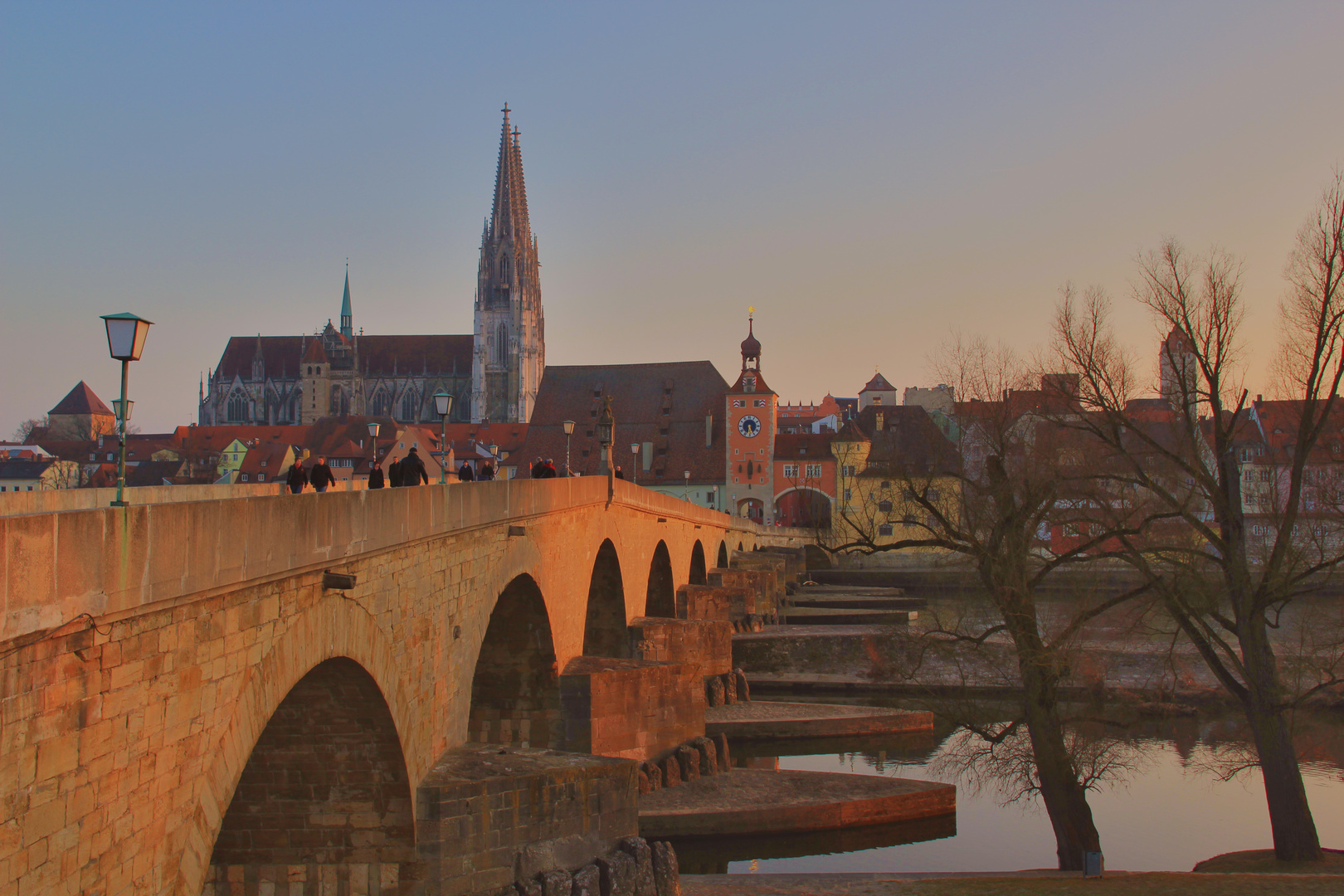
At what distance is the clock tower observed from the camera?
8162 cm

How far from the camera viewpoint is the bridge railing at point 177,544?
4.77 m

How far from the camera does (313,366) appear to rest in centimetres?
14112

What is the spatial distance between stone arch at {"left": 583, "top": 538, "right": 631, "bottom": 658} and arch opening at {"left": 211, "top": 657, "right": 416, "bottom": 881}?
14490 mm

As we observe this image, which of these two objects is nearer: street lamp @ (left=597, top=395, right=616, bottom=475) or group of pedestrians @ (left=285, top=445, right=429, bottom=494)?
group of pedestrians @ (left=285, top=445, right=429, bottom=494)

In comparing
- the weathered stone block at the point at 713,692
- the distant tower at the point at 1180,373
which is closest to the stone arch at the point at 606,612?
the weathered stone block at the point at 713,692

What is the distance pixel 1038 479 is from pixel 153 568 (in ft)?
46.9

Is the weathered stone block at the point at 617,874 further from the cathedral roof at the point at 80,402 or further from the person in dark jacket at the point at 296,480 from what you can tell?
the cathedral roof at the point at 80,402

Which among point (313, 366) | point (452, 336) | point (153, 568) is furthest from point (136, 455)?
point (153, 568)

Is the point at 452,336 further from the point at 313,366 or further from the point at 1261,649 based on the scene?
the point at 1261,649

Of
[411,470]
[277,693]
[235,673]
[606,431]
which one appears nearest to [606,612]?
[606,431]

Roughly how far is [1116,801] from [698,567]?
78.6 feet

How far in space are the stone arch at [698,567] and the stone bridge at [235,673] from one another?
27.6 m

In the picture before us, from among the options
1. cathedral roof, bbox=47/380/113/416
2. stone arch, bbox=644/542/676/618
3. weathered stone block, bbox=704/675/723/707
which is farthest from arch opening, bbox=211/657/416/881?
cathedral roof, bbox=47/380/113/416

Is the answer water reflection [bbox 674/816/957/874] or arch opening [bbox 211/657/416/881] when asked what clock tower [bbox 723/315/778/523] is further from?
arch opening [bbox 211/657/416/881]
